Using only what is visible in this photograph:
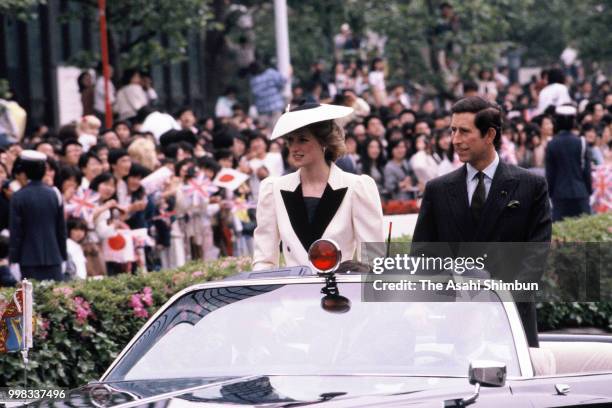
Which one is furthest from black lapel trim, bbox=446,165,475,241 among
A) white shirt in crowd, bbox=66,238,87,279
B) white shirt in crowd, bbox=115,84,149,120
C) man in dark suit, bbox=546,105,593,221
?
white shirt in crowd, bbox=115,84,149,120

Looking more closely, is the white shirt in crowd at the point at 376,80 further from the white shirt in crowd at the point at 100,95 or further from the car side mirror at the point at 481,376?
the car side mirror at the point at 481,376

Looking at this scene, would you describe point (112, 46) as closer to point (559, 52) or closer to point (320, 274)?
point (320, 274)

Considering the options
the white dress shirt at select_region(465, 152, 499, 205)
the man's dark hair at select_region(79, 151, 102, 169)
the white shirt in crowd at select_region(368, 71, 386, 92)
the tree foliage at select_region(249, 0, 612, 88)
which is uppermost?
the tree foliage at select_region(249, 0, 612, 88)

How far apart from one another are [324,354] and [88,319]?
3985 mm

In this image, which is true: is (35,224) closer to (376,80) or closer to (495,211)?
(495,211)

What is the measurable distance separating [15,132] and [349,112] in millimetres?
10057

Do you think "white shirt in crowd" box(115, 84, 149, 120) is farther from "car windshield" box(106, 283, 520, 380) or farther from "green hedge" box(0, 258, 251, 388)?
"car windshield" box(106, 283, 520, 380)

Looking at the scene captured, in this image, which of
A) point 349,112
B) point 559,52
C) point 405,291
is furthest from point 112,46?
point 559,52

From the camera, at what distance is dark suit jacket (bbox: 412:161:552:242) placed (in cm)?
715

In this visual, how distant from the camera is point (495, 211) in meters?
7.17

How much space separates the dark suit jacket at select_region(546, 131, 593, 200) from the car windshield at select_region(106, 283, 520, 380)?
1067 centimetres

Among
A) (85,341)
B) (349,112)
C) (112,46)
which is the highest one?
(112,46)

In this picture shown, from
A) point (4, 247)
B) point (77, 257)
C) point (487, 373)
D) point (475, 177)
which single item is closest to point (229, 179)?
point (77, 257)

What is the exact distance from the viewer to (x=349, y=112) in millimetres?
7473
